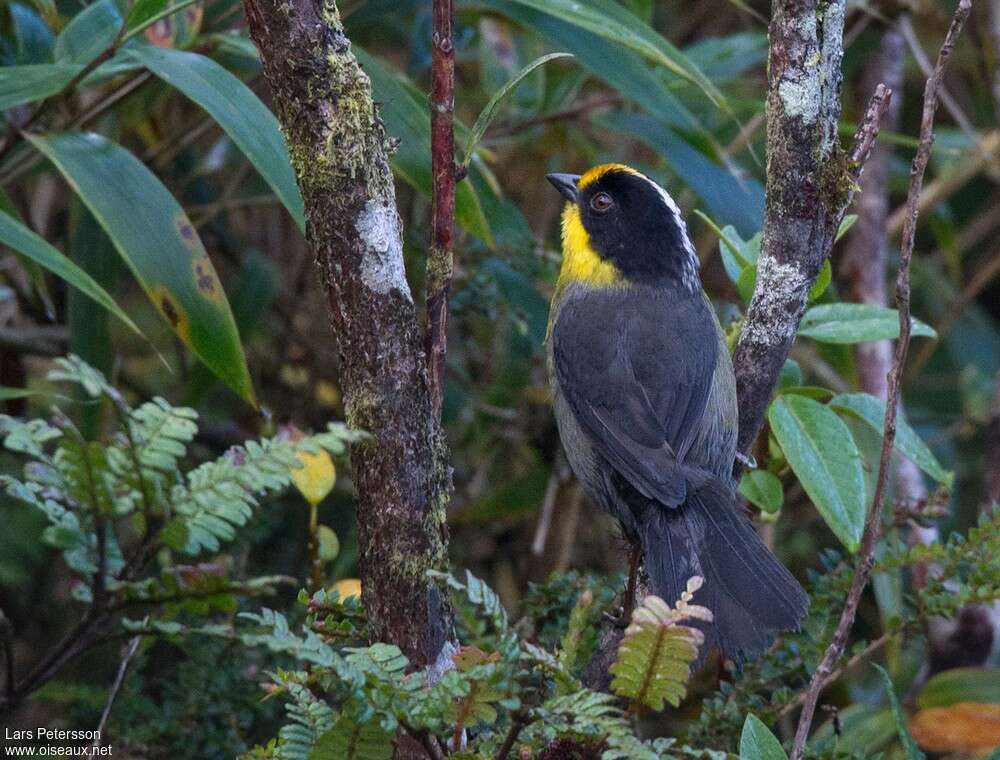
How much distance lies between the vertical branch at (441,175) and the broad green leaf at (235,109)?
513 millimetres

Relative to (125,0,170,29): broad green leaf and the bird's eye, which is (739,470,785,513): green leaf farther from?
(125,0,170,29): broad green leaf

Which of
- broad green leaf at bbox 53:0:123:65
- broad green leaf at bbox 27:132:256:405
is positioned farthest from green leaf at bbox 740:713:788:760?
broad green leaf at bbox 53:0:123:65

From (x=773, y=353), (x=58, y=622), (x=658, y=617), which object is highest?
(x=773, y=353)

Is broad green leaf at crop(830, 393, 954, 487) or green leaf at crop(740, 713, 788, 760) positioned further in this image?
broad green leaf at crop(830, 393, 954, 487)

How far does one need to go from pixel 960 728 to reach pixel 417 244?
86.4 inches

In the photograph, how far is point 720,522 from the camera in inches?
108

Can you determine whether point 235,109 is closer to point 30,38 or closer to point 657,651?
point 30,38

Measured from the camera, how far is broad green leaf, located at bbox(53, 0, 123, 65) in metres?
2.95

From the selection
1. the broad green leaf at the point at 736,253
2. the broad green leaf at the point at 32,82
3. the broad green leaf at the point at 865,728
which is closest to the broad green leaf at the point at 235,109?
the broad green leaf at the point at 32,82

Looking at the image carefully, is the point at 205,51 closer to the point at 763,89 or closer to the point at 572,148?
the point at 572,148

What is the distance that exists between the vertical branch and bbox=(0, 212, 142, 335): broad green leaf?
2.15ft

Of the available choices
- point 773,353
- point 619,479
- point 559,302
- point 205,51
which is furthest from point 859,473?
point 205,51

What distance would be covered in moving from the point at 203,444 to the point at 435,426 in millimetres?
2541

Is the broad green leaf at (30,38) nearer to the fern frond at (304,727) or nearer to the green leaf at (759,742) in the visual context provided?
the fern frond at (304,727)
